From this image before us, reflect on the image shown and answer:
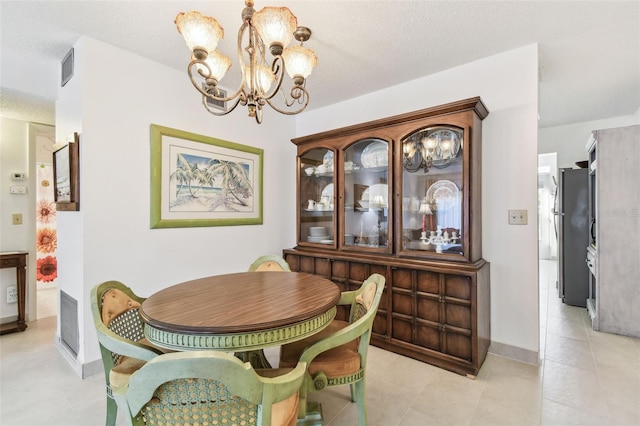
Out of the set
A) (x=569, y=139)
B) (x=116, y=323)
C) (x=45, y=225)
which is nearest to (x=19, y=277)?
(x=45, y=225)

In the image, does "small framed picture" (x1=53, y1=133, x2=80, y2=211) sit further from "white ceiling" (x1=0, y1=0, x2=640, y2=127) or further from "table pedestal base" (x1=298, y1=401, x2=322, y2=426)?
"table pedestal base" (x1=298, y1=401, x2=322, y2=426)

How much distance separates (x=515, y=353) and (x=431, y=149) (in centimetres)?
181

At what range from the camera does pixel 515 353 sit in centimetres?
241

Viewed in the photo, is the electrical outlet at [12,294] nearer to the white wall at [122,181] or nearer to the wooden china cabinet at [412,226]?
the white wall at [122,181]

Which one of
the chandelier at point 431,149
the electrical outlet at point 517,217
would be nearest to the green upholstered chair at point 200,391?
the chandelier at point 431,149

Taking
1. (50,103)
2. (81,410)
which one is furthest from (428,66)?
(50,103)

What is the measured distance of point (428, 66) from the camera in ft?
8.73

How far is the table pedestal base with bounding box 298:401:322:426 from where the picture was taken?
5.37 feet

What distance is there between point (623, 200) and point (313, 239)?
3091 millimetres

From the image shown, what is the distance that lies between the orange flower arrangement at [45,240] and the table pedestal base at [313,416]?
4869 millimetres

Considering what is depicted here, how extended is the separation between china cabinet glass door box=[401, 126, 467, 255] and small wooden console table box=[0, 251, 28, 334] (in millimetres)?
3932

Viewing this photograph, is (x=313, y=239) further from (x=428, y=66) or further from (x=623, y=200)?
(x=623, y=200)

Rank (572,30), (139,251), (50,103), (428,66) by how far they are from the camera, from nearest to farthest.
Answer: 1. (572,30)
2. (139,251)
3. (428,66)
4. (50,103)

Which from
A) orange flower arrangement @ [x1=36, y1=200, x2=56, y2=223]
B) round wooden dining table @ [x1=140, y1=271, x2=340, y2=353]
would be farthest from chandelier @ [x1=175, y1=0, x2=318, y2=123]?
orange flower arrangement @ [x1=36, y1=200, x2=56, y2=223]
